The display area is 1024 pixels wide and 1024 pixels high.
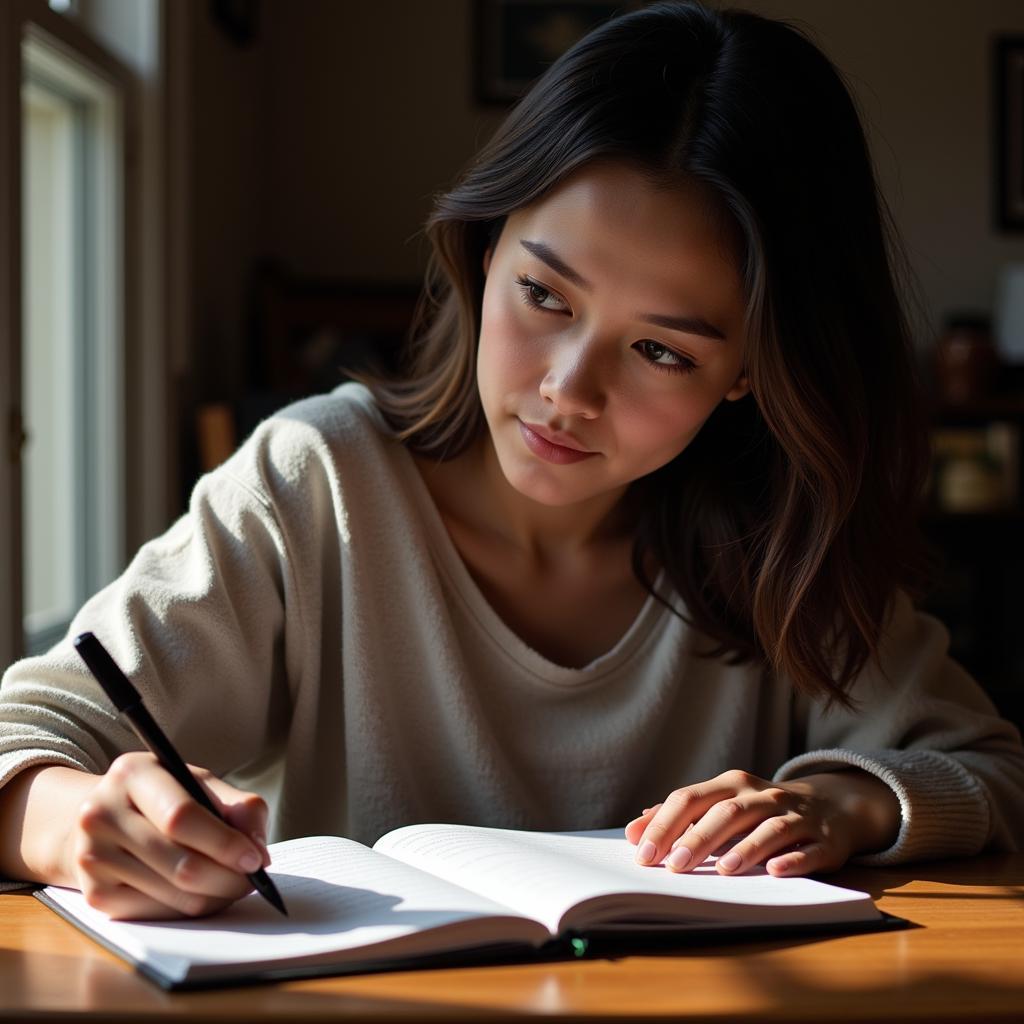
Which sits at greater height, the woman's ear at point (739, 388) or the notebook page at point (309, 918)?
the woman's ear at point (739, 388)

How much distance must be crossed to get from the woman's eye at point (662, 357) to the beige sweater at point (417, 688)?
12.3 inches

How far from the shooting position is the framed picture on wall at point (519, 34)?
163 inches

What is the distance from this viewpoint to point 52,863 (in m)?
0.85

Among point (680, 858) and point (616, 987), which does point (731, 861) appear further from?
point (616, 987)

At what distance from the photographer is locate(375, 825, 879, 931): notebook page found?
78cm

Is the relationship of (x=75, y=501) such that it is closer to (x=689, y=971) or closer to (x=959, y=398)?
(x=689, y=971)

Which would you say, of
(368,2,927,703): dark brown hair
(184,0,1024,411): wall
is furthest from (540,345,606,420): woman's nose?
(184,0,1024,411): wall

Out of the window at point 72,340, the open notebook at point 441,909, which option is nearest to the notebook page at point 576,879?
the open notebook at point 441,909

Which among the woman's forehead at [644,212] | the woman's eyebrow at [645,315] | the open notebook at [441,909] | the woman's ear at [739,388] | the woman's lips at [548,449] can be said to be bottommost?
the open notebook at [441,909]

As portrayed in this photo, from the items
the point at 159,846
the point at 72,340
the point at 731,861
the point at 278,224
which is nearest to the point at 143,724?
the point at 159,846

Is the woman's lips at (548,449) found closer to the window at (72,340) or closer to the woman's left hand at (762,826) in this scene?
the woman's left hand at (762,826)

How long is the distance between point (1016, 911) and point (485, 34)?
12.3ft

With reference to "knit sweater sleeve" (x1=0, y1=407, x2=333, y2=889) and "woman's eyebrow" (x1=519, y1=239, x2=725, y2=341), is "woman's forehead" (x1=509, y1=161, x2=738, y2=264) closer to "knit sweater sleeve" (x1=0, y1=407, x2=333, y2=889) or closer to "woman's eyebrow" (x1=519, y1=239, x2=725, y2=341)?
"woman's eyebrow" (x1=519, y1=239, x2=725, y2=341)

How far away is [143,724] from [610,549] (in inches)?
29.9
